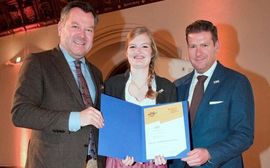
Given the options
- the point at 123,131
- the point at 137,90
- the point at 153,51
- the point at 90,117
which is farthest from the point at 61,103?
the point at 153,51

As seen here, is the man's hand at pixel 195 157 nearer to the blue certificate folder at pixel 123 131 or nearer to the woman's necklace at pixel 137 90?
the blue certificate folder at pixel 123 131

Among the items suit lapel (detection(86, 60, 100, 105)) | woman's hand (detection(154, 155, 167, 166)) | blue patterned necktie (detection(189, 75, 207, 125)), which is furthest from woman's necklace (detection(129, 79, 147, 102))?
woman's hand (detection(154, 155, 167, 166))

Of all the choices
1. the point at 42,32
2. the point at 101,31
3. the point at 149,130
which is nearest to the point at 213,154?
the point at 149,130

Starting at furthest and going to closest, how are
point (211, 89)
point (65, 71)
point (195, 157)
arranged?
point (211, 89) < point (65, 71) < point (195, 157)

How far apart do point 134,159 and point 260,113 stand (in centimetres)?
272

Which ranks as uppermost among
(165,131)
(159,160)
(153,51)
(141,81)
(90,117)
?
(153,51)

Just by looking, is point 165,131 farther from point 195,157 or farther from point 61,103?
point 61,103

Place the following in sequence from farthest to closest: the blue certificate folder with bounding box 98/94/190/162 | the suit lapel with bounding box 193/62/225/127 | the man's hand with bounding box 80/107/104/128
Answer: the suit lapel with bounding box 193/62/225/127 < the blue certificate folder with bounding box 98/94/190/162 < the man's hand with bounding box 80/107/104/128

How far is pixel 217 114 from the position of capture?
2.17 metres

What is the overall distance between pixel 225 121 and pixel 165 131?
0.43 meters

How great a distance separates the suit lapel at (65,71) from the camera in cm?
198

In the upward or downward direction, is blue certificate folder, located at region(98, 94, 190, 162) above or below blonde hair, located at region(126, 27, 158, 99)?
below

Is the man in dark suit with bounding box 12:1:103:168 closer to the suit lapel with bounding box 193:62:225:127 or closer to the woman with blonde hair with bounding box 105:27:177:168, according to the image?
the woman with blonde hair with bounding box 105:27:177:168

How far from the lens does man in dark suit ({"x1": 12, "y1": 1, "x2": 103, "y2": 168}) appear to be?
180 cm
